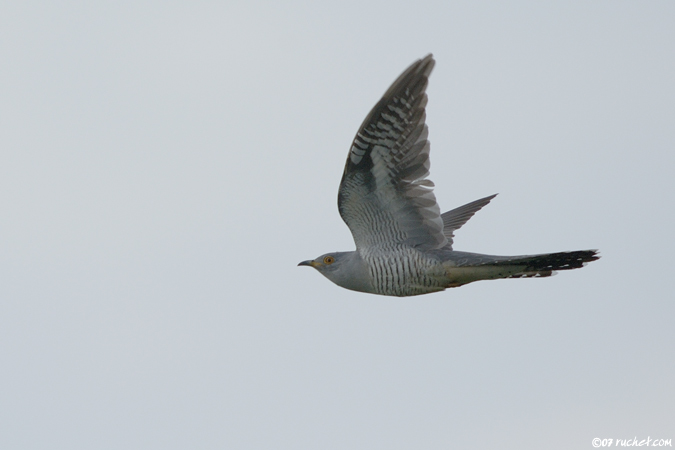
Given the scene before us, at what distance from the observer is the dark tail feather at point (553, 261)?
351 inches

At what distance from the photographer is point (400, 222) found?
962cm

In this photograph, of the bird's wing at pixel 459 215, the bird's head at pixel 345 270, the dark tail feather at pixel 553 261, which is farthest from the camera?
the bird's wing at pixel 459 215

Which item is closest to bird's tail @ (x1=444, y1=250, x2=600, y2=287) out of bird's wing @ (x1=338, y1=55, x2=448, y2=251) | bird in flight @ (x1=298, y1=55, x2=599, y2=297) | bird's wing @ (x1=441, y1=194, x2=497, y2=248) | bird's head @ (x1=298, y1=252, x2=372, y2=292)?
bird in flight @ (x1=298, y1=55, x2=599, y2=297)

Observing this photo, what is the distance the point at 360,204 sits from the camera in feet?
31.3

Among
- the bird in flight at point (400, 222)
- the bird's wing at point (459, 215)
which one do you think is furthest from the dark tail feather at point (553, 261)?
the bird's wing at point (459, 215)

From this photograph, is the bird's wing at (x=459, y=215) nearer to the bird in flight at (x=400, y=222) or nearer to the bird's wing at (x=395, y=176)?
the bird in flight at (x=400, y=222)

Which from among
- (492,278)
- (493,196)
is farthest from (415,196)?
(493,196)

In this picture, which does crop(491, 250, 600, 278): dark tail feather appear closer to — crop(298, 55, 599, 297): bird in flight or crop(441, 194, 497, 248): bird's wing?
crop(298, 55, 599, 297): bird in flight

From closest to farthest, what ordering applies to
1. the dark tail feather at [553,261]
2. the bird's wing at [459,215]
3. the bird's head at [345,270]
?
the dark tail feather at [553,261], the bird's head at [345,270], the bird's wing at [459,215]

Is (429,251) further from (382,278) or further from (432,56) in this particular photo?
(432,56)

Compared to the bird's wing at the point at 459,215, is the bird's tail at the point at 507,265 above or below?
below

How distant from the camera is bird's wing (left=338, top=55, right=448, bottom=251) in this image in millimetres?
8961

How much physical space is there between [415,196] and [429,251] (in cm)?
63

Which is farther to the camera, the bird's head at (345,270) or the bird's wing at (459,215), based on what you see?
the bird's wing at (459,215)
